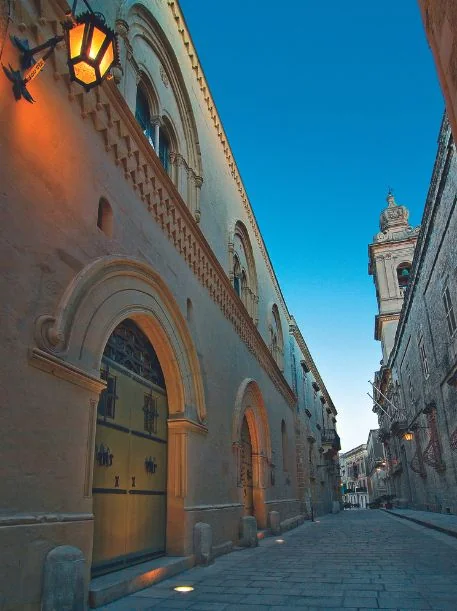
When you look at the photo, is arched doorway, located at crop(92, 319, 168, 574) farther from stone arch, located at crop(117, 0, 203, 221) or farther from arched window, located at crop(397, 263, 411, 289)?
arched window, located at crop(397, 263, 411, 289)

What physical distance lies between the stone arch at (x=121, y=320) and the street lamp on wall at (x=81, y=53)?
73.5 inches

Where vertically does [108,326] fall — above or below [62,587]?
above

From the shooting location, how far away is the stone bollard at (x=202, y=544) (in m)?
7.30

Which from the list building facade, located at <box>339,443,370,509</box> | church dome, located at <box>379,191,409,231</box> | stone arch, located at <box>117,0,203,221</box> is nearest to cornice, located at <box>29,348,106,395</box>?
stone arch, located at <box>117,0,203,221</box>

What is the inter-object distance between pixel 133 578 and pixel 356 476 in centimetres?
9700

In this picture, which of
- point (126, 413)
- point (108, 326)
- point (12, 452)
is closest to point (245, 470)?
point (126, 413)

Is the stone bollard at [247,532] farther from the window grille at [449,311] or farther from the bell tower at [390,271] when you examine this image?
the bell tower at [390,271]

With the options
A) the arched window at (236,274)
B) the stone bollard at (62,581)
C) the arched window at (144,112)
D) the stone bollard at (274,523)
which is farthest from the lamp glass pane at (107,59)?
the stone bollard at (274,523)

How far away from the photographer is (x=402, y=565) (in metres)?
7.30

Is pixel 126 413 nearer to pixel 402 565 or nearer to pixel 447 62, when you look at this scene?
pixel 402 565

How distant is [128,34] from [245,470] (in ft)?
33.9

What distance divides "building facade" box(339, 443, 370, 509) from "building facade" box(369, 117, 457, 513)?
6235 cm

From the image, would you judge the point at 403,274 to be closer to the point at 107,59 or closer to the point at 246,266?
the point at 246,266

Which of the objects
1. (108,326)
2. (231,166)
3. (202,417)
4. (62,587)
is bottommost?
(62,587)
